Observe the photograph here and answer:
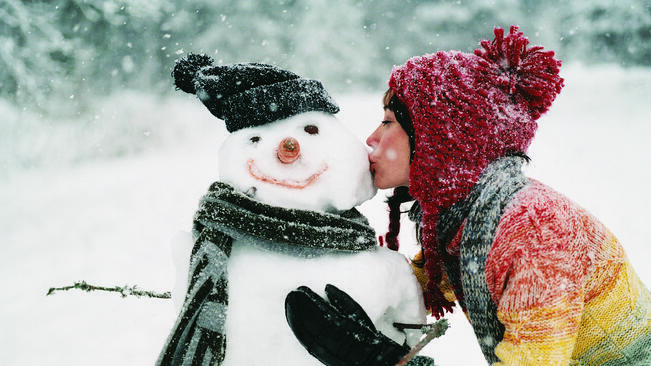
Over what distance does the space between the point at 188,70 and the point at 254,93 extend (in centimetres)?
16

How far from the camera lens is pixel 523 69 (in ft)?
2.54

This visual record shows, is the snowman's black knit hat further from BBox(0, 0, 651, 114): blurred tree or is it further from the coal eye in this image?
BBox(0, 0, 651, 114): blurred tree

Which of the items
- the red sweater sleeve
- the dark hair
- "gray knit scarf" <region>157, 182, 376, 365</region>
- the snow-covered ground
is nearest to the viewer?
the red sweater sleeve

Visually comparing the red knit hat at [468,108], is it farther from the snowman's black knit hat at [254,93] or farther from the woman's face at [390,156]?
the snowman's black knit hat at [254,93]

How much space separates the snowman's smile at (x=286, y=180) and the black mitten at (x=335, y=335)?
0.62ft

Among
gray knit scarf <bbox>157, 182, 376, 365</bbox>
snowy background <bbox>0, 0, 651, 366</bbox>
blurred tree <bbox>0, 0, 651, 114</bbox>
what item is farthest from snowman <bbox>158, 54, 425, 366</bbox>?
blurred tree <bbox>0, 0, 651, 114</bbox>

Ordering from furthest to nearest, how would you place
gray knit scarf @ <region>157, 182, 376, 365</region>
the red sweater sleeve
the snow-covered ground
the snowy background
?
the snowy background
the snow-covered ground
gray knit scarf @ <region>157, 182, 376, 365</region>
the red sweater sleeve

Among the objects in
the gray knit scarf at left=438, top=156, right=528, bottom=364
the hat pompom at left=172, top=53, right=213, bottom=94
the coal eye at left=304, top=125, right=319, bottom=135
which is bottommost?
the gray knit scarf at left=438, top=156, right=528, bottom=364

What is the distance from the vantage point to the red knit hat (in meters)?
0.74

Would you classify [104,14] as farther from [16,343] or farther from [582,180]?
[582,180]

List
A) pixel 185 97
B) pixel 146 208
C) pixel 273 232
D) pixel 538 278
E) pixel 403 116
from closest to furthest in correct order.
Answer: pixel 538 278 < pixel 273 232 < pixel 403 116 < pixel 146 208 < pixel 185 97

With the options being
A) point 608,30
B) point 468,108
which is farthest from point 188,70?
point 608,30

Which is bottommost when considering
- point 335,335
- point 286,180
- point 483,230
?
point 335,335

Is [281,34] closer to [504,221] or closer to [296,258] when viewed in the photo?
[296,258]
